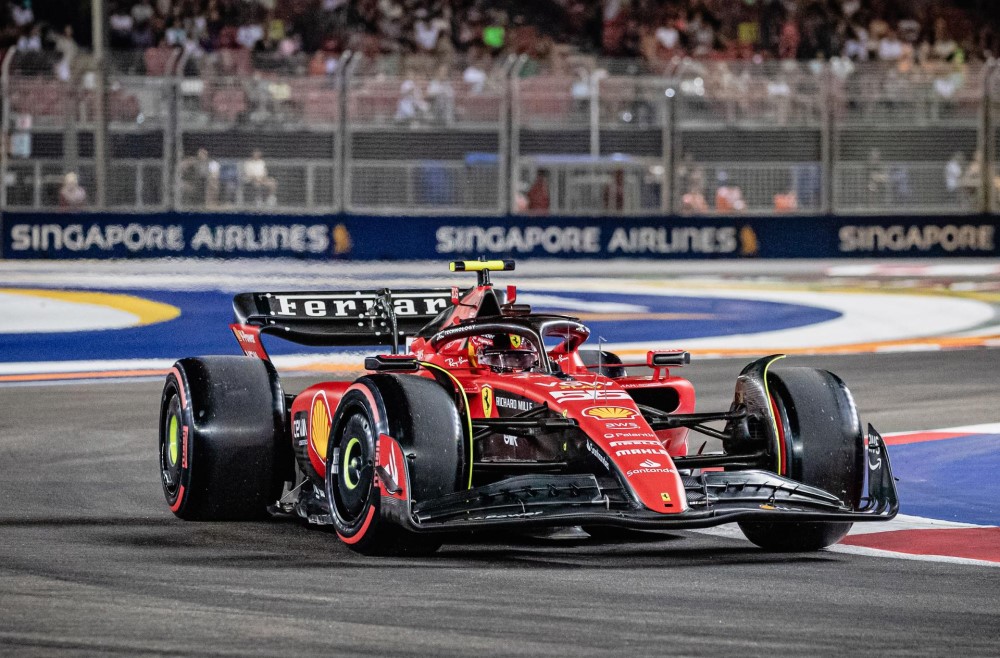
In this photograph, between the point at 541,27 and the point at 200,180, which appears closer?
the point at 200,180

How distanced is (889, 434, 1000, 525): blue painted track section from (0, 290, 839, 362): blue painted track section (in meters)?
7.21

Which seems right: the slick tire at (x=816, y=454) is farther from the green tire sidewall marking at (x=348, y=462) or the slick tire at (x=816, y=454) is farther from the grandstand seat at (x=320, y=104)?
the grandstand seat at (x=320, y=104)

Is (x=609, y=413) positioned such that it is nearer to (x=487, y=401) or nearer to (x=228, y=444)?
(x=487, y=401)

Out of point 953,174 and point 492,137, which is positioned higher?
point 492,137

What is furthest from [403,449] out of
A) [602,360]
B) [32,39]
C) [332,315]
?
[32,39]

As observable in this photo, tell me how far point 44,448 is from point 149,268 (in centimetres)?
1620

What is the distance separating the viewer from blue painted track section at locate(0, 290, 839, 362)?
17.5m

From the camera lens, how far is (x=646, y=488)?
24.2ft

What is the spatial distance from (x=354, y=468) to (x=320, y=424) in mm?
706

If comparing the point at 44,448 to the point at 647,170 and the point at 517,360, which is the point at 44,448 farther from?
the point at 647,170

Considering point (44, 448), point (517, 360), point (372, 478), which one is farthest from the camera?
point (44, 448)

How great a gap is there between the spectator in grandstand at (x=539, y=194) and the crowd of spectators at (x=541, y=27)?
5.96 meters

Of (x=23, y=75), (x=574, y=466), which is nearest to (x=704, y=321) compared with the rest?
(x=23, y=75)

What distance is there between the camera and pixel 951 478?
10.3 m
